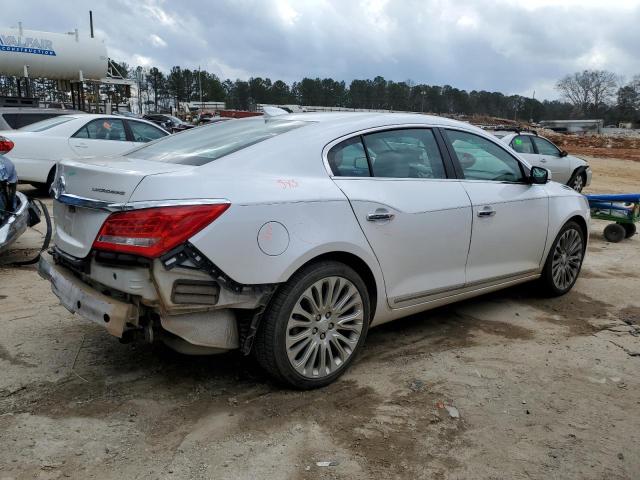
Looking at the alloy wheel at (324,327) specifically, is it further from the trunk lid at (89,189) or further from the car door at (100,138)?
the car door at (100,138)

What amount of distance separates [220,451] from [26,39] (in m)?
20.4

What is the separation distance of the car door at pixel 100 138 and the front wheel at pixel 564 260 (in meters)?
7.65

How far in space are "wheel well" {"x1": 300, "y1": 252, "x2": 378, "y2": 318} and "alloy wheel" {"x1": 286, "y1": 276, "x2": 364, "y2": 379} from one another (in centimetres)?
12

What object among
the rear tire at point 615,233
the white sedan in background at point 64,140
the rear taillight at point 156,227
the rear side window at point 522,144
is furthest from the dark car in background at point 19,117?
the rear tire at point 615,233

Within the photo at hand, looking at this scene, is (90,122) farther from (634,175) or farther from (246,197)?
(634,175)

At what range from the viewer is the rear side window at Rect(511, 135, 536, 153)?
13052 mm

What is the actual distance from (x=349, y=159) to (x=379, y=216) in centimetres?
40

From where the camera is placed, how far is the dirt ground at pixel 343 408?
2.64 m

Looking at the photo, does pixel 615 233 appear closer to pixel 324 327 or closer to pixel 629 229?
pixel 629 229

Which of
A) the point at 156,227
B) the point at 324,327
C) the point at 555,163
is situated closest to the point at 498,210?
the point at 324,327

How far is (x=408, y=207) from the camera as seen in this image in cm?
362

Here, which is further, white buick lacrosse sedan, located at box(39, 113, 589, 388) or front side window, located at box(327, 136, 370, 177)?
front side window, located at box(327, 136, 370, 177)

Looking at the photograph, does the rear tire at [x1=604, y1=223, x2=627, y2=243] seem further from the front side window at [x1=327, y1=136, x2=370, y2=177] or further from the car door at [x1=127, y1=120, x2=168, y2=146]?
the car door at [x1=127, y1=120, x2=168, y2=146]

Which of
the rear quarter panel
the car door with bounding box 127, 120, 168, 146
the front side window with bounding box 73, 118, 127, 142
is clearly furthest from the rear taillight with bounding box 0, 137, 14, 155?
the rear quarter panel
